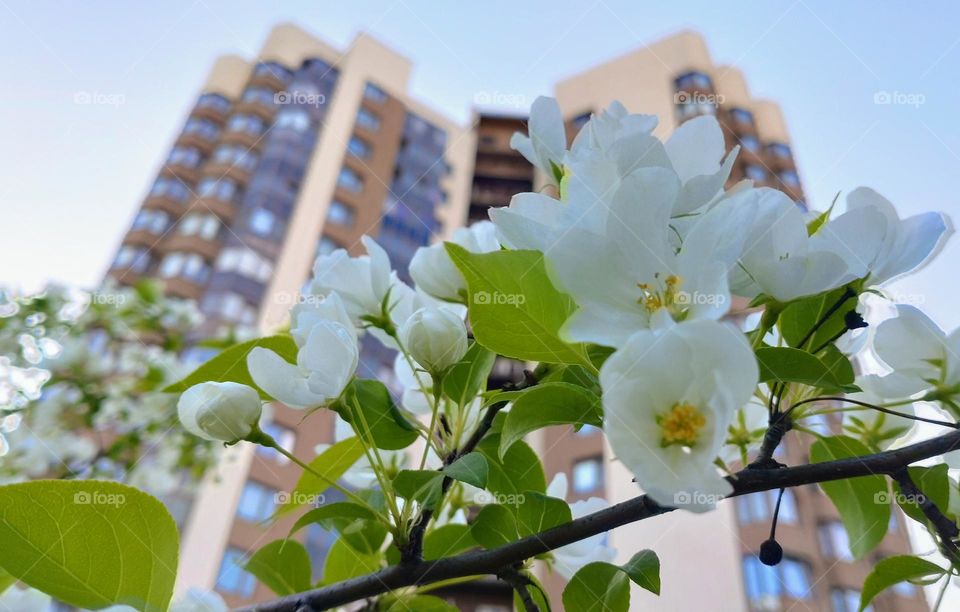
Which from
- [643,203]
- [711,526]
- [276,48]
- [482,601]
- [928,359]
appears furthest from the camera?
[276,48]

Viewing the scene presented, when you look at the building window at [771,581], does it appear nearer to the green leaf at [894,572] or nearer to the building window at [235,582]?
the building window at [235,582]

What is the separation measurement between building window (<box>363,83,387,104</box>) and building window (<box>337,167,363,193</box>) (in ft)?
6.44

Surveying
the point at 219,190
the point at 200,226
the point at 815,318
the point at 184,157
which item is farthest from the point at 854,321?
the point at 184,157

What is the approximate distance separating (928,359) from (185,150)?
12.3 metres

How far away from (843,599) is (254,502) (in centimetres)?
639

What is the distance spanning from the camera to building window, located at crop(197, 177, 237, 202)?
1002 cm

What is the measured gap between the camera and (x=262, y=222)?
9555mm

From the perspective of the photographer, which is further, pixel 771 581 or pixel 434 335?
pixel 771 581

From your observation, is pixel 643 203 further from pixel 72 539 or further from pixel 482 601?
pixel 482 601

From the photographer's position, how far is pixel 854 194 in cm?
37

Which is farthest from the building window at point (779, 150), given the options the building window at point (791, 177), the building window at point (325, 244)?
the building window at point (325, 244)

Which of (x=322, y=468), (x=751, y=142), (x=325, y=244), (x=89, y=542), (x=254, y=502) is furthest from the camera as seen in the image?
(x=751, y=142)

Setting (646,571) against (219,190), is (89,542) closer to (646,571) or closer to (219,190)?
(646,571)

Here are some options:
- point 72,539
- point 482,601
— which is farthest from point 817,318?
point 482,601
